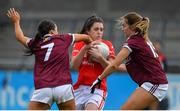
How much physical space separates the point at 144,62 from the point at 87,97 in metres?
1.23

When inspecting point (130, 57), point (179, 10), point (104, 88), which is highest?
point (130, 57)

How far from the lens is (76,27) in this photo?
23188mm

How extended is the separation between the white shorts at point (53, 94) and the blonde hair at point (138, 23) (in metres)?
1.22

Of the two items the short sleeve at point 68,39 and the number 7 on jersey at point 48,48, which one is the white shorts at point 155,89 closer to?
the short sleeve at point 68,39

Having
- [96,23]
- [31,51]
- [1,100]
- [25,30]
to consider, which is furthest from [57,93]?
[25,30]

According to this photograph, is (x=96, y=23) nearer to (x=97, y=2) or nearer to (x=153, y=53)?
(x=153, y=53)

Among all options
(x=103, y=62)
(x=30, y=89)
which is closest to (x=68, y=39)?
(x=103, y=62)

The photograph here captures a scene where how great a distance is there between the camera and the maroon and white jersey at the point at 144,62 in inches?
401

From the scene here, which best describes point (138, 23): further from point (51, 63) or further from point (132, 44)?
point (51, 63)

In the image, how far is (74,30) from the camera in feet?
75.4

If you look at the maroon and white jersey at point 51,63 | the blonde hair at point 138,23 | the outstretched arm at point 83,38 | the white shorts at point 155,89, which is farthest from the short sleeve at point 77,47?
the white shorts at point 155,89

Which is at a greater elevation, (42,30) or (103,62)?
(42,30)

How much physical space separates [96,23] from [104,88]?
972 mm

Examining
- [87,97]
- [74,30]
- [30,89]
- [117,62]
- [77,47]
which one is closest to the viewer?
[117,62]
